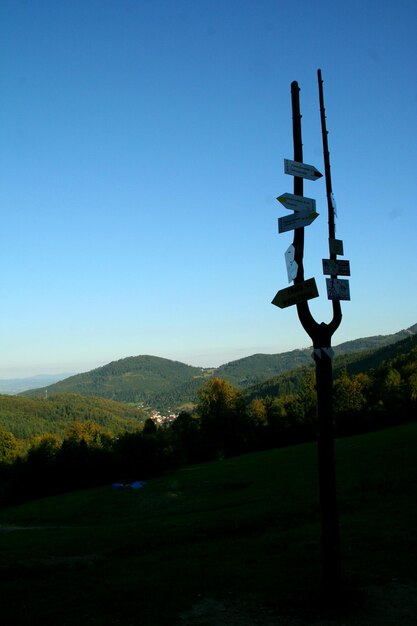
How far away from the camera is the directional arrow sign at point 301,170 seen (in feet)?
33.6

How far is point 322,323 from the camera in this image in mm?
10039

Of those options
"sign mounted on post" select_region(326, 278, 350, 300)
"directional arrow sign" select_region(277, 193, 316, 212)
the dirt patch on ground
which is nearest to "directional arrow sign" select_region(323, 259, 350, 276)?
"sign mounted on post" select_region(326, 278, 350, 300)

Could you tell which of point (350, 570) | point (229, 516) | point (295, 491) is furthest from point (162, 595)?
point (295, 491)

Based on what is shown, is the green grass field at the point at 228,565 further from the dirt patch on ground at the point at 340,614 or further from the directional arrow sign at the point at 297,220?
the directional arrow sign at the point at 297,220

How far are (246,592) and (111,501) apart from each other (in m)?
47.1

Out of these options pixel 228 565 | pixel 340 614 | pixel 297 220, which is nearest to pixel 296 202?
pixel 297 220

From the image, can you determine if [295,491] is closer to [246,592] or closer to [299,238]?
[246,592]

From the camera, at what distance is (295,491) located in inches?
1464

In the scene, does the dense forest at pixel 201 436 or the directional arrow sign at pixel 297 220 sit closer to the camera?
the directional arrow sign at pixel 297 220

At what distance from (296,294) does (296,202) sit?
6.03 ft

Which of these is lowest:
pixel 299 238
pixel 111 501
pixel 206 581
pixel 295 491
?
pixel 111 501

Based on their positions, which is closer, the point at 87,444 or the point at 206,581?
the point at 206,581

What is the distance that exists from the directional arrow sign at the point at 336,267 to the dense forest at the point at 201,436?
7278cm

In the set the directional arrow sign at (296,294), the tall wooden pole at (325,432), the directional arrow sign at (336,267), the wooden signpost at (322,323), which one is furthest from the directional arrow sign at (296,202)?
the directional arrow sign at (296,294)
